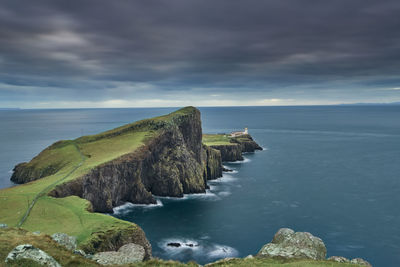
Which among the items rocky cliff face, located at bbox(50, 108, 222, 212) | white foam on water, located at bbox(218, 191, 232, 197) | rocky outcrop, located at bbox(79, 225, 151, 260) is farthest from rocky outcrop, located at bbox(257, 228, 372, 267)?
white foam on water, located at bbox(218, 191, 232, 197)

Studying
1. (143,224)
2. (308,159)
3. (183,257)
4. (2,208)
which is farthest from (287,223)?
(308,159)

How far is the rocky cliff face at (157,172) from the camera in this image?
83188mm

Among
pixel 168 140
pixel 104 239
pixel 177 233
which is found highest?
pixel 168 140

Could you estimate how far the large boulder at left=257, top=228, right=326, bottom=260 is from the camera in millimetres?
36784

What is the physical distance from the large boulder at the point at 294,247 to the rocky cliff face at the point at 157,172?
55965 millimetres

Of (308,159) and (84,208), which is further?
(308,159)

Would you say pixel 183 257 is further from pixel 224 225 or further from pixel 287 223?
pixel 287 223

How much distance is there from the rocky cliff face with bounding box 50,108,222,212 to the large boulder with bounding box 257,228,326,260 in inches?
2203

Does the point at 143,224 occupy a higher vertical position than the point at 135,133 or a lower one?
lower

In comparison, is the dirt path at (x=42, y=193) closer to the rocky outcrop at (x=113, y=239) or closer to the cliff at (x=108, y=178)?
the cliff at (x=108, y=178)

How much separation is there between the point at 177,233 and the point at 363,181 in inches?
3607

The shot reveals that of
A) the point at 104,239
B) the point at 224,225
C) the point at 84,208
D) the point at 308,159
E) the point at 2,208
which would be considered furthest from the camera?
the point at 308,159

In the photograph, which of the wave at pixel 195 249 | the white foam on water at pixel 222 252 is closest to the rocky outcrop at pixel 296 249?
the white foam on water at pixel 222 252

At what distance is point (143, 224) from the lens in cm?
8169
